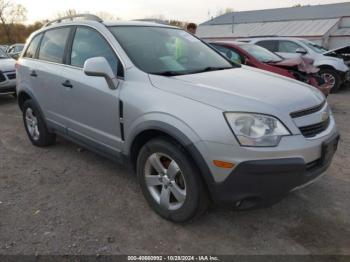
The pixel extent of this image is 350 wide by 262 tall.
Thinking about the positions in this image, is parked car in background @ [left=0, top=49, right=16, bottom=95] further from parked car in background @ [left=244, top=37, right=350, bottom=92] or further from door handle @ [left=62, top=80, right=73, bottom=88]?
parked car in background @ [left=244, top=37, right=350, bottom=92]

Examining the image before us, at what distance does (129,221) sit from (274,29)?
37.6 meters

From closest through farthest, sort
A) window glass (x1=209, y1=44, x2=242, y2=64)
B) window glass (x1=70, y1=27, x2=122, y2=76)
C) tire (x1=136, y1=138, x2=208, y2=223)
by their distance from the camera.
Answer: tire (x1=136, y1=138, x2=208, y2=223) < window glass (x1=70, y1=27, x2=122, y2=76) < window glass (x1=209, y1=44, x2=242, y2=64)

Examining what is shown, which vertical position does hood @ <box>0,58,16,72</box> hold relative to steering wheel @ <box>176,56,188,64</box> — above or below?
below

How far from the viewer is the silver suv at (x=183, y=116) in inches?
97.1

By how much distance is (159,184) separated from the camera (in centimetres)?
307

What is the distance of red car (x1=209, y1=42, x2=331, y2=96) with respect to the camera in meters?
6.82

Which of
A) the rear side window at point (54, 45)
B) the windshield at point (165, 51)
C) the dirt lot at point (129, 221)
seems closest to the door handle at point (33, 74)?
the rear side window at point (54, 45)

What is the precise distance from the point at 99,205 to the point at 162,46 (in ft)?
5.72

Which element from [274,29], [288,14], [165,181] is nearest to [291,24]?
[274,29]

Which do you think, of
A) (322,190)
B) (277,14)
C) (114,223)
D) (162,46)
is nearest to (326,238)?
(322,190)

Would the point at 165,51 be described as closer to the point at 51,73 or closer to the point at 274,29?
the point at 51,73

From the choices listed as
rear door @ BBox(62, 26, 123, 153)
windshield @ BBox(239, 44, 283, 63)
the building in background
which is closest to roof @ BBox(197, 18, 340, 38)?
the building in background

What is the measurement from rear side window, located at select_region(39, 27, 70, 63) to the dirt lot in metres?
1.41

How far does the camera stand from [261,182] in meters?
2.45
